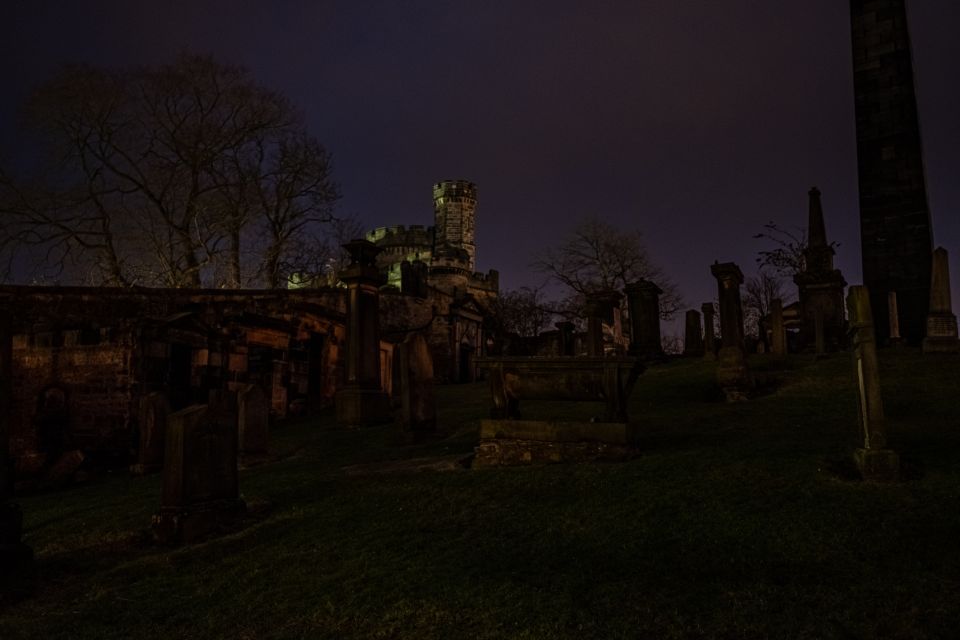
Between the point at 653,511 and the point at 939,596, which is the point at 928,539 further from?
the point at 653,511

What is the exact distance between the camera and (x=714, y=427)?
909 centimetres

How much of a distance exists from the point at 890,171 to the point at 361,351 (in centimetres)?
1828

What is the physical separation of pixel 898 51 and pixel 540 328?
2829 centimetres

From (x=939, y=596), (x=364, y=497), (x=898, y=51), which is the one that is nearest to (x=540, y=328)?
(x=898, y=51)

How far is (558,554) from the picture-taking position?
15.2 feet

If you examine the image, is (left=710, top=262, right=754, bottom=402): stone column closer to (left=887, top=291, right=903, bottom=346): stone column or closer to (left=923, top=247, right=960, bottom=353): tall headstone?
(left=923, top=247, right=960, bottom=353): tall headstone

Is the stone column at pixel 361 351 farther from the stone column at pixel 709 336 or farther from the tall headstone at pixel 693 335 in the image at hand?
the tall headstone at pixel 693 335

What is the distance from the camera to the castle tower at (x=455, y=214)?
61.6 m

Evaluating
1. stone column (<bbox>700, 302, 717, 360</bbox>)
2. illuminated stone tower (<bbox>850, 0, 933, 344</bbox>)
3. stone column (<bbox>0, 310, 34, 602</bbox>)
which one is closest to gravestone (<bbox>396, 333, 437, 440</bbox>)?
stone column (<bbox>0, 310, 34, 602</bbox>)

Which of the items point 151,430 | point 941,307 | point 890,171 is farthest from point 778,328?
point 151,430

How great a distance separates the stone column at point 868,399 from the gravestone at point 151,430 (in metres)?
10.2

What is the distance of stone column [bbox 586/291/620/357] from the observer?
17.2 metres

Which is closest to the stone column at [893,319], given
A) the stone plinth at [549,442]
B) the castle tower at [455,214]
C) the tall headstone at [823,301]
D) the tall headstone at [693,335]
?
the tall headstone at [823,301]

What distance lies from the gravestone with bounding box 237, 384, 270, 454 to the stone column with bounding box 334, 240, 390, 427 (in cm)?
327
